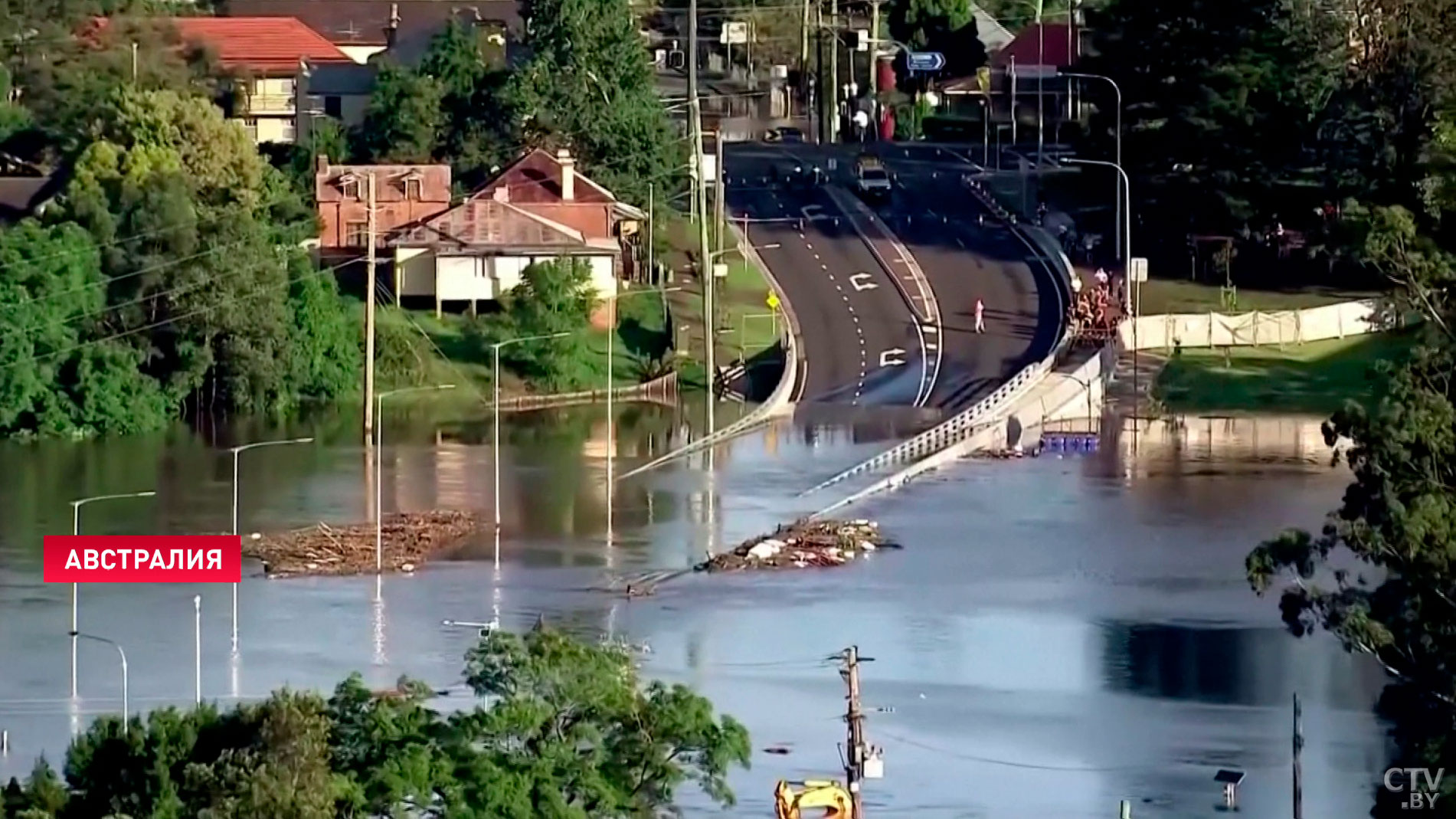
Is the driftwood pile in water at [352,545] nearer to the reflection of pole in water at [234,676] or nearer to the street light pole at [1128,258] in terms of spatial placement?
the reflection of pole in water at [234,676]

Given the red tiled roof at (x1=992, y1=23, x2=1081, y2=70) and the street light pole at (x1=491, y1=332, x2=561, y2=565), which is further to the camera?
the red tiled roof at (x1=992, y1=23, x2=1081, y2=70)

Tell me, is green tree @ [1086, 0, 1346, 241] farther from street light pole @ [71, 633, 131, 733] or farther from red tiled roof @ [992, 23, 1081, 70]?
street light pole @ [71, 633, 131, 733]

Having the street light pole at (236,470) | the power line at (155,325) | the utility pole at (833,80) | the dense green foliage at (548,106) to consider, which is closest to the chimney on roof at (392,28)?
the utility pole at (833,80)

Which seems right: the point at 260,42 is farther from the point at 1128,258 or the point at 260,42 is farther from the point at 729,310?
the point at 1128,258

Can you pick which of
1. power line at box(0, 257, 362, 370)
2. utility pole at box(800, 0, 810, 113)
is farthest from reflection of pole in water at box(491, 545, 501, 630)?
utility pole at box(800, 0, 810, 113)

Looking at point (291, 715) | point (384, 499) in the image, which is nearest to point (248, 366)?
point (384, 499)

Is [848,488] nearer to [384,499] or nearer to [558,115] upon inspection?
[384,499]

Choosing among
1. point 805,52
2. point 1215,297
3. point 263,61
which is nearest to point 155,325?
point 1215,297
